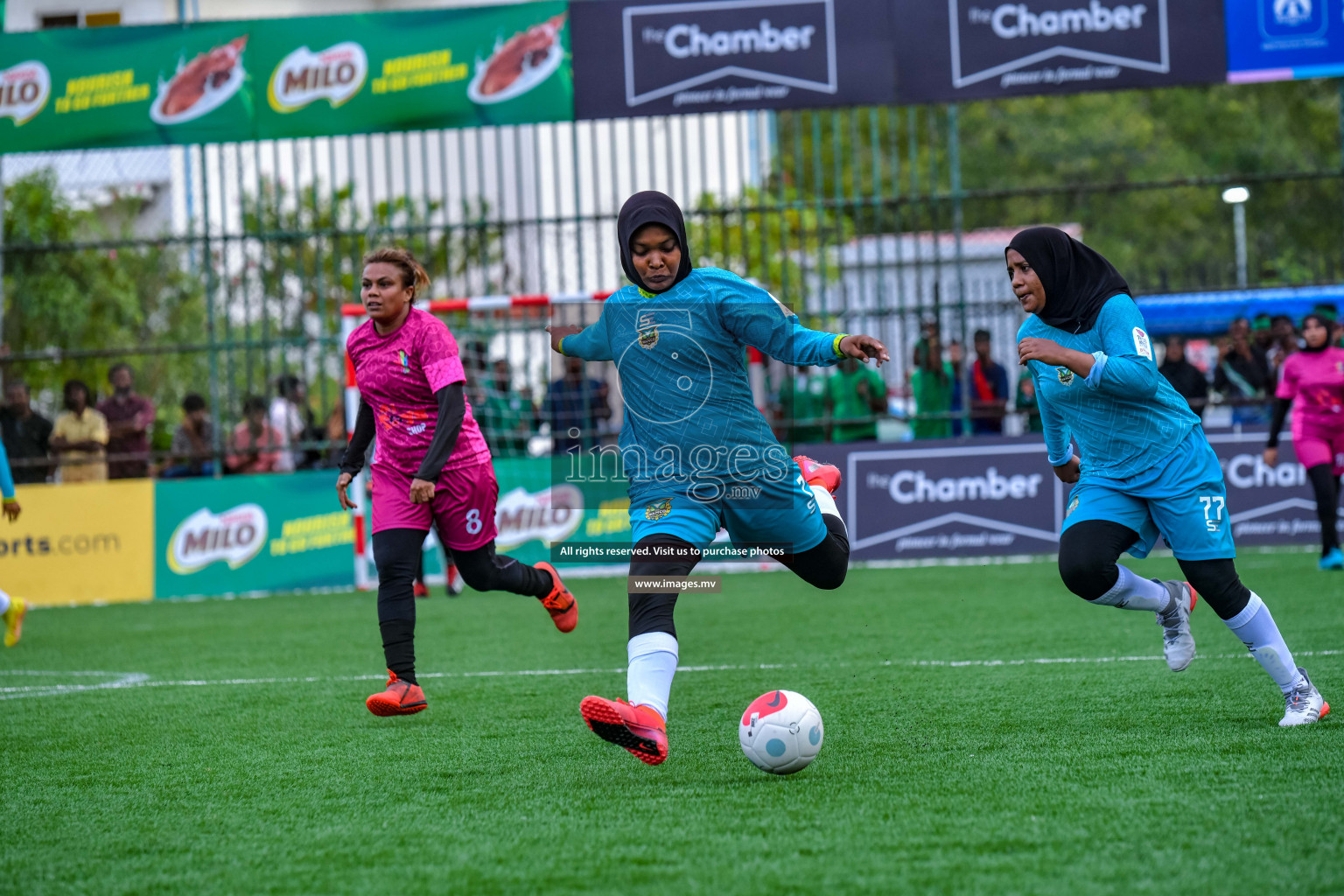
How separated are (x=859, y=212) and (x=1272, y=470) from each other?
450 centimetres

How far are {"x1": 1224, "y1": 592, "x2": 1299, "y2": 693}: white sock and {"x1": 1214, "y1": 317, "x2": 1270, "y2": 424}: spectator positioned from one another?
29.2 ft

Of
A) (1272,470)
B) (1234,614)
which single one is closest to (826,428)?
(1272,470)

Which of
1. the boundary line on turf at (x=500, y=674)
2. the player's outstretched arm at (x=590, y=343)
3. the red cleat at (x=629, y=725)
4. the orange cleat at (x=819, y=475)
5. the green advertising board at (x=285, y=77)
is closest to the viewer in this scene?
the red cleat at (x=629, y=725)

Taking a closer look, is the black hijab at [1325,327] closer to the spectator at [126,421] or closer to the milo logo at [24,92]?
the spectator at [126,421]

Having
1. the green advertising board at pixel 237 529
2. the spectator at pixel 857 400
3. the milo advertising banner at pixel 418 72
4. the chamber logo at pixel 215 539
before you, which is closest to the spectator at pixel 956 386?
the spectator at pixel 857 400

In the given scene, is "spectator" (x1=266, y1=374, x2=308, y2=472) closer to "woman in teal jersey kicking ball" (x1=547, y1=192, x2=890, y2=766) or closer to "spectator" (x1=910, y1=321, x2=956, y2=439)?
"spectator" (x1=910, y1=321, x2=956, y2=439)

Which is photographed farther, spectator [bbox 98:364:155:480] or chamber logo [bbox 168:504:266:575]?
spectator [bbox 98:364:155:480]

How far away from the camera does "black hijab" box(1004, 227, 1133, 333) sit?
513 cm

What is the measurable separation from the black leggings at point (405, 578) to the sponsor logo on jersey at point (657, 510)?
62.9 inches

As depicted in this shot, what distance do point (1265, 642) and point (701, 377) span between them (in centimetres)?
223

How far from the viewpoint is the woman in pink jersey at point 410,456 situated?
19.9 feet

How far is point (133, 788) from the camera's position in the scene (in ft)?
15.9

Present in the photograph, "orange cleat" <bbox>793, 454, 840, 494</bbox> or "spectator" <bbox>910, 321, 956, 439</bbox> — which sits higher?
"spectator" <bbox>910, 321, 956, 439</bbox>

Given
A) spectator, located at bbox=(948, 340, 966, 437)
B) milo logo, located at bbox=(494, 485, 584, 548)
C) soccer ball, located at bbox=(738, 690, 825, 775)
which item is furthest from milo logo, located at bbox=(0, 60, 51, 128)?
soccer ball, located at bbox=(738, 690, 825, 775)
